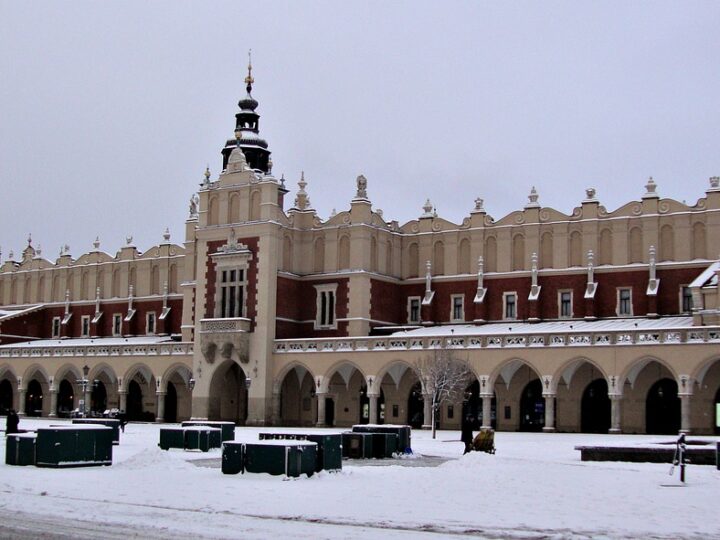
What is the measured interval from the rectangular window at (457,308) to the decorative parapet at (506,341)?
753 centimetres

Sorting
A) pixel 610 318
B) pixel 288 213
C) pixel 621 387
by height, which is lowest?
pixel 621 387

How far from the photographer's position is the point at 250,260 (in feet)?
215

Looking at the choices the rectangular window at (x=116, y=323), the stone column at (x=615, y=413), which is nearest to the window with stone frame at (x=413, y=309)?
the stone column at (x=615, y=413)

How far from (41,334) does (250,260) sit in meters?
27.6

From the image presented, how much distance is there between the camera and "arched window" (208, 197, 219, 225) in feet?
223

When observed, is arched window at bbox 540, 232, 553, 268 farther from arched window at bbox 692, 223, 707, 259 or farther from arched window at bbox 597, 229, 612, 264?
arched window at bbox 692, 223, 707, 259

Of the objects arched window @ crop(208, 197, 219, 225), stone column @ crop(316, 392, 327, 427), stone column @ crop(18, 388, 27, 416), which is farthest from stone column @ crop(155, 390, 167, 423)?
stone column @ crop(316, 392, 327, 427)

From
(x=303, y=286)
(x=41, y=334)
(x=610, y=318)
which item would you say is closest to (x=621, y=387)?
(x=610, y=318)

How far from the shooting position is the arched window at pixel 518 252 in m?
64.2

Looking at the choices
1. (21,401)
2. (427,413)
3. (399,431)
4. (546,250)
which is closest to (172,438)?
(399,431)

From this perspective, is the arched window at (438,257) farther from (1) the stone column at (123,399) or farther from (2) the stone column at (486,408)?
(1) the stone column at (123,399)

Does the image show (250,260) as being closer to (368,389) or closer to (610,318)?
(368,389)

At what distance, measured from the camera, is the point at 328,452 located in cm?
2606

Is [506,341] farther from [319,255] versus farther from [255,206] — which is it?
[255,206]
